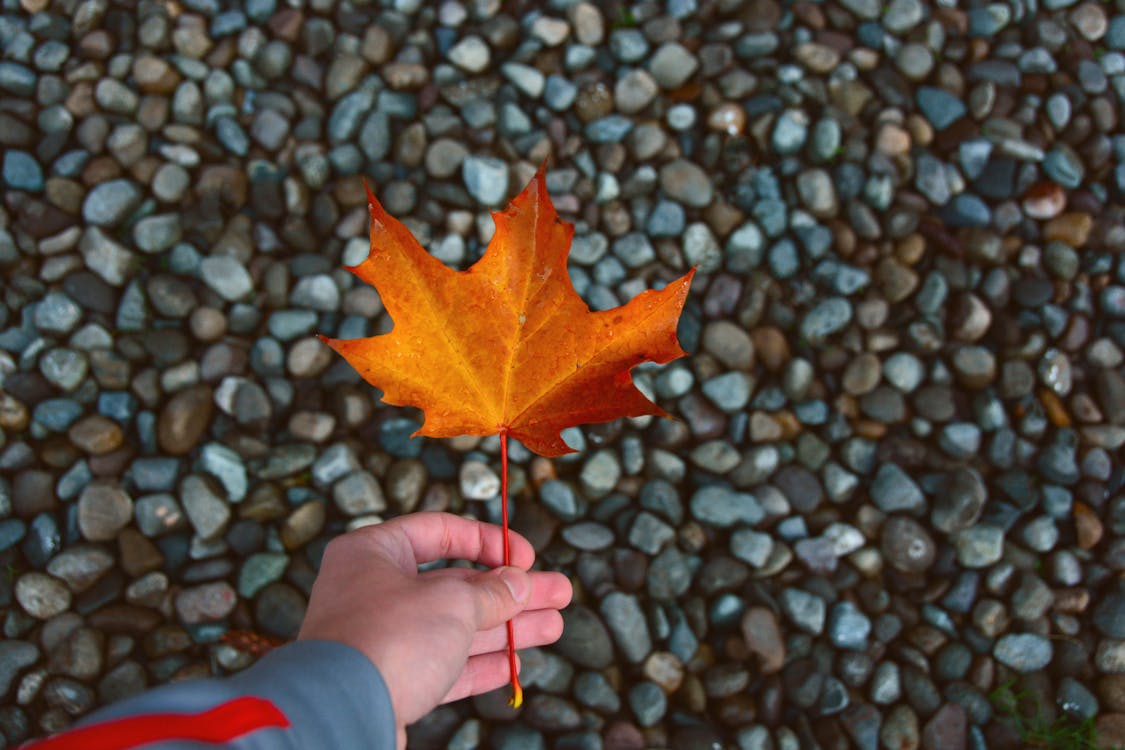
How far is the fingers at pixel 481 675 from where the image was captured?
1818 millimetres

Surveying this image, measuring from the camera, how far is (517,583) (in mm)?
1562

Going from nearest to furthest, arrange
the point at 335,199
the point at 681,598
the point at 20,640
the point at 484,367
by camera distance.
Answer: the point at 484,367 → the point at 20,640 → the point at 681,598 → the point at 335,199

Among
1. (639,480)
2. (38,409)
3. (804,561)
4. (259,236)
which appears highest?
(259,236)

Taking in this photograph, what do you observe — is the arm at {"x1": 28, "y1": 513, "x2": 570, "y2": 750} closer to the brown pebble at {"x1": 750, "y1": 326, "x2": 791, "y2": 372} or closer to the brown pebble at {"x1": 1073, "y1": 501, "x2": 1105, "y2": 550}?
the brown pebble at {"x1": 750, "y1": 326, "x2": 791, "y2": 372}

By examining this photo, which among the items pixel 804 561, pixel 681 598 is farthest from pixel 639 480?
pixel 804 561

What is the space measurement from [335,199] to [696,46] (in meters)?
1.32

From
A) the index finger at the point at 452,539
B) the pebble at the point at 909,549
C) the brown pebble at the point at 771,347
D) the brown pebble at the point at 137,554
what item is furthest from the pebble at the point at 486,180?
the pebble at the point at 909,549

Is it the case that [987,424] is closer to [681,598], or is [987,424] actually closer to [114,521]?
[681,598]

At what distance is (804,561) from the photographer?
2287mm

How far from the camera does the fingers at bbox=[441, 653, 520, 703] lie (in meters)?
1.82

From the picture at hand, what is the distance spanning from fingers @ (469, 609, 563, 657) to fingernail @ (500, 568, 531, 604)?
0.29 metres

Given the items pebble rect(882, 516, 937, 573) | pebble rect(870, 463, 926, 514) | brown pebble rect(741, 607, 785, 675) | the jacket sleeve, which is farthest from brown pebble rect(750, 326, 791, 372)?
the jacket sleeve

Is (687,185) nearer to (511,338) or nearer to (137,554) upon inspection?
(511,338)

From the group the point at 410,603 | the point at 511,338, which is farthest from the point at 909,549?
the point at 410,603
